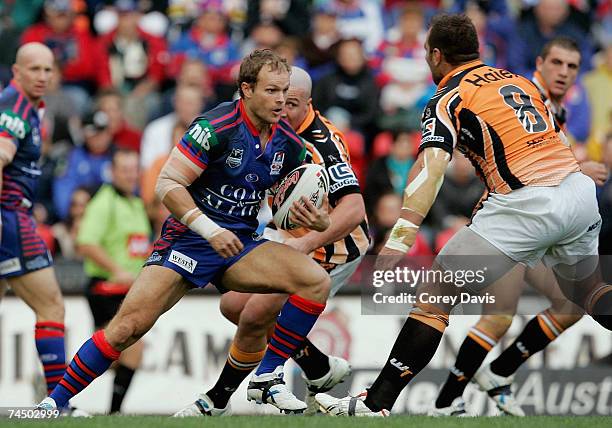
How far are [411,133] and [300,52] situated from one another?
1.99m

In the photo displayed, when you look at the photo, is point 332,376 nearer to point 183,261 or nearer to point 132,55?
point 183,261

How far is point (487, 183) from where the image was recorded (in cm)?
790

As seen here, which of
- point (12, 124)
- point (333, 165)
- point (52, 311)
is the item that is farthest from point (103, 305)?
point (333, 165)

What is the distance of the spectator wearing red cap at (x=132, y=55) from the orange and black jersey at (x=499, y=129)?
8.31 meters

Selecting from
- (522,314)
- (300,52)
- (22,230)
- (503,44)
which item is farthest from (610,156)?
(22,230)

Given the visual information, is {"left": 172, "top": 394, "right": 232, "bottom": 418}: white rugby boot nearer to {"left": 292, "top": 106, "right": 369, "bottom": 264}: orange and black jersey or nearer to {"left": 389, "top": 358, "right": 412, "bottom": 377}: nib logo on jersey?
{"left": 292, "top": 106, "right": 369, "bottom": 264}: orange and black jersey

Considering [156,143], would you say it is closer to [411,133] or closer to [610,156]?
[411,133]

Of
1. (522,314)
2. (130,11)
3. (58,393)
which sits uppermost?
(130,11)

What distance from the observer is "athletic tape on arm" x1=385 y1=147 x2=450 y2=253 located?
24.0 feet

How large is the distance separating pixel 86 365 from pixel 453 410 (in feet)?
9.76

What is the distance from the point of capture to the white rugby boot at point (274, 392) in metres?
7.99

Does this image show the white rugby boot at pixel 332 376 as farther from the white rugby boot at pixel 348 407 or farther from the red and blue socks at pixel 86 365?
the red and blue socks at pixel 86 365

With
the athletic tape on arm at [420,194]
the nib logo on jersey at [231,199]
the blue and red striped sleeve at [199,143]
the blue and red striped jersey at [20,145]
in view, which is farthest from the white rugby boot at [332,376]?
the blue and red striped jersey at [20,145]

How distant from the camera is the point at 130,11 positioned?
1564 cm
